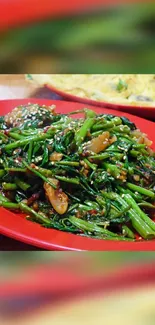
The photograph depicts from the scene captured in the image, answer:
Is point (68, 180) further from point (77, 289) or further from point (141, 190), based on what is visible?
point (77, 289)

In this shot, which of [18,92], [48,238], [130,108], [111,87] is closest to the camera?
[48,238]

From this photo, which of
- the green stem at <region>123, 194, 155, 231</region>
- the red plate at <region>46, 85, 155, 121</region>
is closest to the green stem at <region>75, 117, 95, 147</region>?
the green stem at <region>123, 194, 155, 231</region>

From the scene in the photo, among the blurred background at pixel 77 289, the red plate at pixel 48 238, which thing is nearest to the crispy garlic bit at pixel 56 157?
the red plate at pixel 48 238

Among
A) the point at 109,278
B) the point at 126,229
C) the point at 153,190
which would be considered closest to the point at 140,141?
the point at 153,190
